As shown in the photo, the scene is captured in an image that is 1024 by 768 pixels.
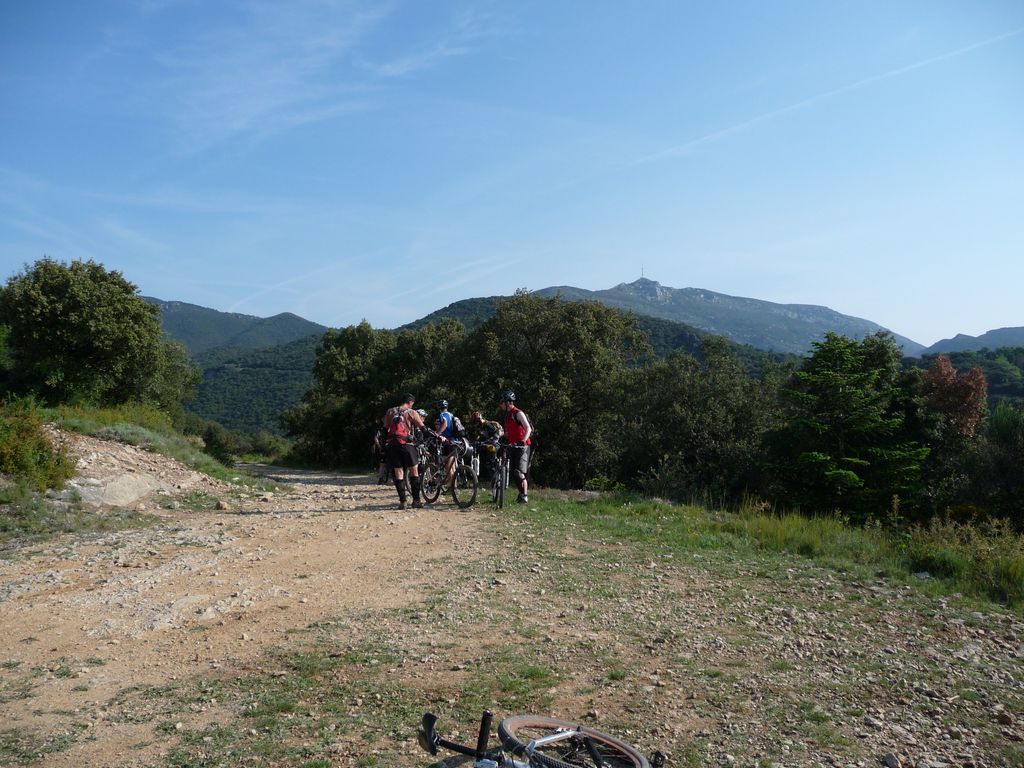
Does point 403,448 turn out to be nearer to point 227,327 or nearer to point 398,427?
point 398,427

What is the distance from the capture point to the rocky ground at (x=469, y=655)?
3.78 meters

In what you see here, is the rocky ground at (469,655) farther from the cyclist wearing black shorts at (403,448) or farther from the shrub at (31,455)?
the cyclist wearing black shorts at (403,448)

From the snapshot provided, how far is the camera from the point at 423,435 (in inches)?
480

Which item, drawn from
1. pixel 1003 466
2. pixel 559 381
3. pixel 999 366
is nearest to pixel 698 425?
pixel 559 381

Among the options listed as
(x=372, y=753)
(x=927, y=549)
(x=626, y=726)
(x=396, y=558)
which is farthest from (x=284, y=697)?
(x=927, y=549)

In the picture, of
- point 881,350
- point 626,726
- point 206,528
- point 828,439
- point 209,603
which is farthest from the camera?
point 881,350

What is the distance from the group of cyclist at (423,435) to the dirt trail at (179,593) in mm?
1119

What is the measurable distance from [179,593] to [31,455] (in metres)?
6.24

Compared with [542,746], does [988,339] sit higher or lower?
higher

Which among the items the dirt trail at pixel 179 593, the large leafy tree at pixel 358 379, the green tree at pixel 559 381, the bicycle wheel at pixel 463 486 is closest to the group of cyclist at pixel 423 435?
the bicycle wheel at pixel 463 486

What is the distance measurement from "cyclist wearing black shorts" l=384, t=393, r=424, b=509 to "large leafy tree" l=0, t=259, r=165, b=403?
15640mm

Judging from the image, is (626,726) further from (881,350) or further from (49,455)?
(881,350)

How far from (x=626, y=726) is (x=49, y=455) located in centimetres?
1093

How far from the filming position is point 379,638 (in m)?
5.28
